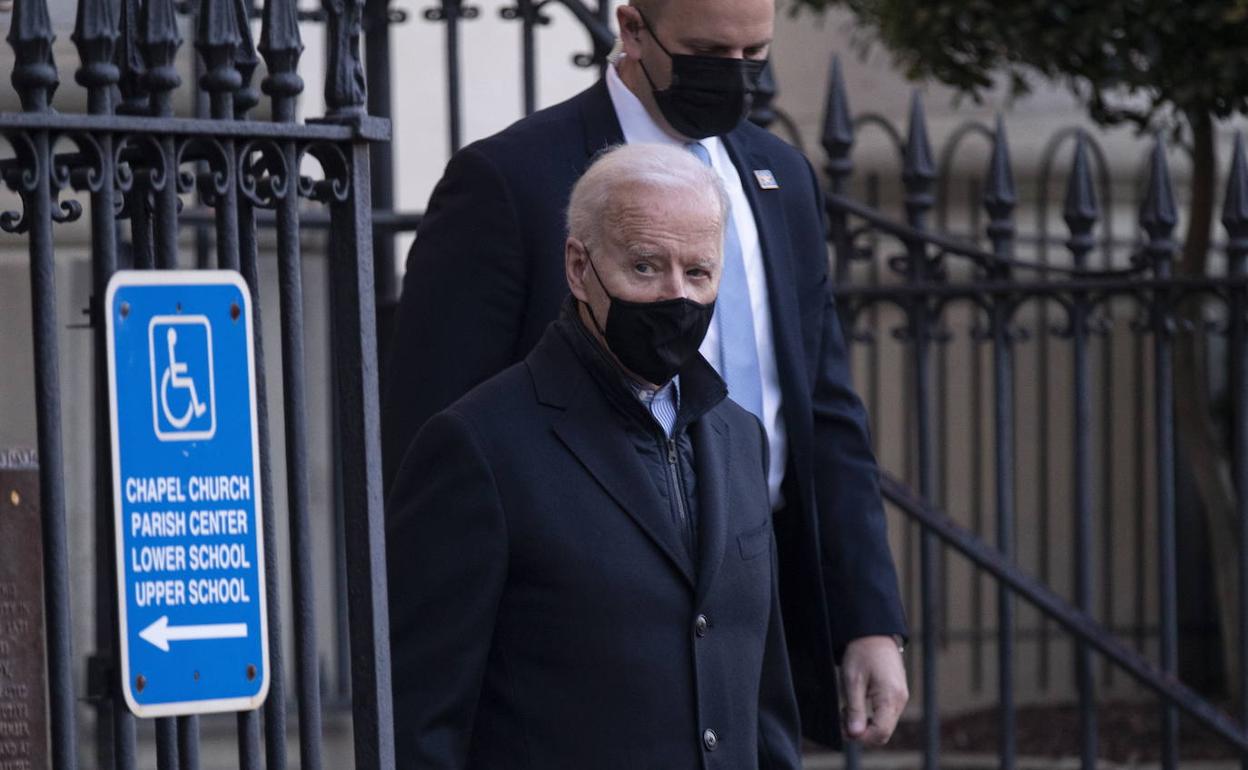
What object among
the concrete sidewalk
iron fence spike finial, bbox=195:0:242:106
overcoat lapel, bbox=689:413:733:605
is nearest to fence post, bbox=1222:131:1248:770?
the concrete sidewalk

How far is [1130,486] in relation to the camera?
8.79 meters

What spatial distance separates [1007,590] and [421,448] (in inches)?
105

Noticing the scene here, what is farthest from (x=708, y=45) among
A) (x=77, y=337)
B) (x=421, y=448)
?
(x=77, y=337)

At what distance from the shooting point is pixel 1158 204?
5145mm

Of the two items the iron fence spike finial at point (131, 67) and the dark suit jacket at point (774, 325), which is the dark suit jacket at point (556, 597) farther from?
the iron fence spike finial at point (131, 67)

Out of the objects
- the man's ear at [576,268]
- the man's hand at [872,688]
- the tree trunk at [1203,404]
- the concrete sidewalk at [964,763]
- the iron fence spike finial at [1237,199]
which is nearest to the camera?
the man's ear at [576,268]

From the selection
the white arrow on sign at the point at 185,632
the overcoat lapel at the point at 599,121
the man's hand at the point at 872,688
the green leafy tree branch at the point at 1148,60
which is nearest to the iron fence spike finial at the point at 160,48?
the white arrow on sign at the point at 185,632

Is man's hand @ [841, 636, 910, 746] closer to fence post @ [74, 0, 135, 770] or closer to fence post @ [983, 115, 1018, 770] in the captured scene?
fence post @ [74, 0, 135, 770]

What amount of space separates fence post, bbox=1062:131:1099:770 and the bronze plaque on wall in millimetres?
3077

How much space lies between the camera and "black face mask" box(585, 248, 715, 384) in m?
2.81

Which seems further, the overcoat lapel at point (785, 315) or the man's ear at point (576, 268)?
the overcoat lapel at point (785, 315)

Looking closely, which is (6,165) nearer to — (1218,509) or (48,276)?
(48,276)

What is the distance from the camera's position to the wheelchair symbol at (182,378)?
8.77ft

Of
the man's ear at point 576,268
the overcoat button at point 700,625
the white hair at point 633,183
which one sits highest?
the white hair at point 633,183
